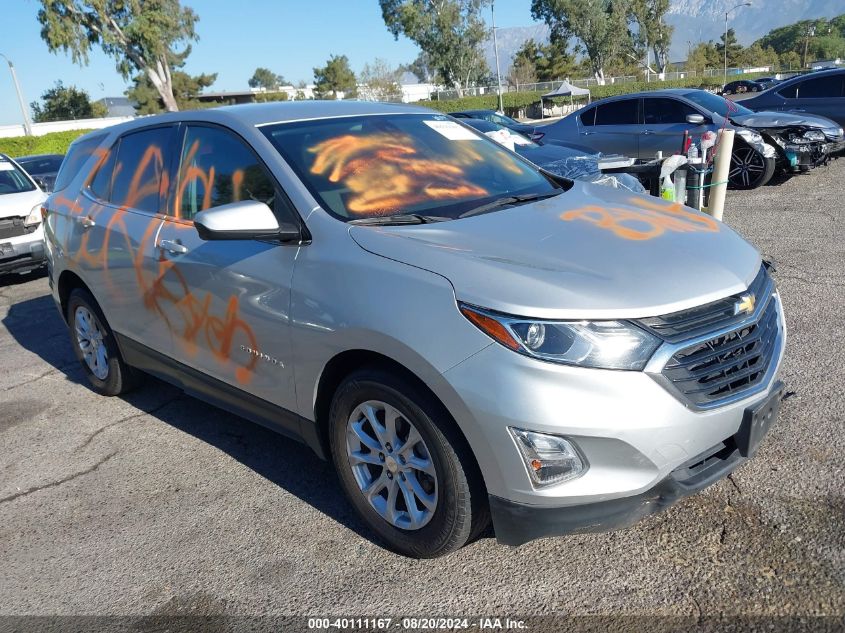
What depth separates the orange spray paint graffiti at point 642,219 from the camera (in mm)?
2924

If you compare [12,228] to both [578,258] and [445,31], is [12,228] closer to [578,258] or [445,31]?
[578,258]

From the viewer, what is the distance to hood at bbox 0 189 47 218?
356 inches

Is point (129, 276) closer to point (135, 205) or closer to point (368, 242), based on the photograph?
point (135, 205)

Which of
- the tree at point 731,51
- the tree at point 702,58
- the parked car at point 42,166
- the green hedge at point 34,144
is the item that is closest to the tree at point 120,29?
the green hedge at point 34,144

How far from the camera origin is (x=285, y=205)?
123 inches

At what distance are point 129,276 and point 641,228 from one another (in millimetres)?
2891

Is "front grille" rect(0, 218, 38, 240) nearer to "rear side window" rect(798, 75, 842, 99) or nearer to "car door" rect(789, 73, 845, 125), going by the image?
"car door" rect(789, 73, 845, 125)

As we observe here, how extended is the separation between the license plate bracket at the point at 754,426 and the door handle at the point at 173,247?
8.81 ft

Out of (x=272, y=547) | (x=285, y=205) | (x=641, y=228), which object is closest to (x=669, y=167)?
(x=641, y=228)

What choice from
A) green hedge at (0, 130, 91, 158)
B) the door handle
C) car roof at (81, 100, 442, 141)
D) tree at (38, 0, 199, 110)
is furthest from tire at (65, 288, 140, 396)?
tree at (38, 0, 199, 110)

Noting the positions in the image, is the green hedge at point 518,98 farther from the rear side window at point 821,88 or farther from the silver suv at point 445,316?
the silver suv at point 445,316

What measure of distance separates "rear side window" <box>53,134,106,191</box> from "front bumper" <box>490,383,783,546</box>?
390 centimetres

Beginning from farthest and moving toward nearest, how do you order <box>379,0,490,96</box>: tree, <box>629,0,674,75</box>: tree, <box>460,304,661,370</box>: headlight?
<box>629,0,674,75</box>: tree < <box>379,0,490,96</box>: tree < <box>460,304,661,370</box>: headlight

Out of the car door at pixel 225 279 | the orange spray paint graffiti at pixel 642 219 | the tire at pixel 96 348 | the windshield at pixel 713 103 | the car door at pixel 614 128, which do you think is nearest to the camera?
the orange spray paint graffiti at pixel 642 219
